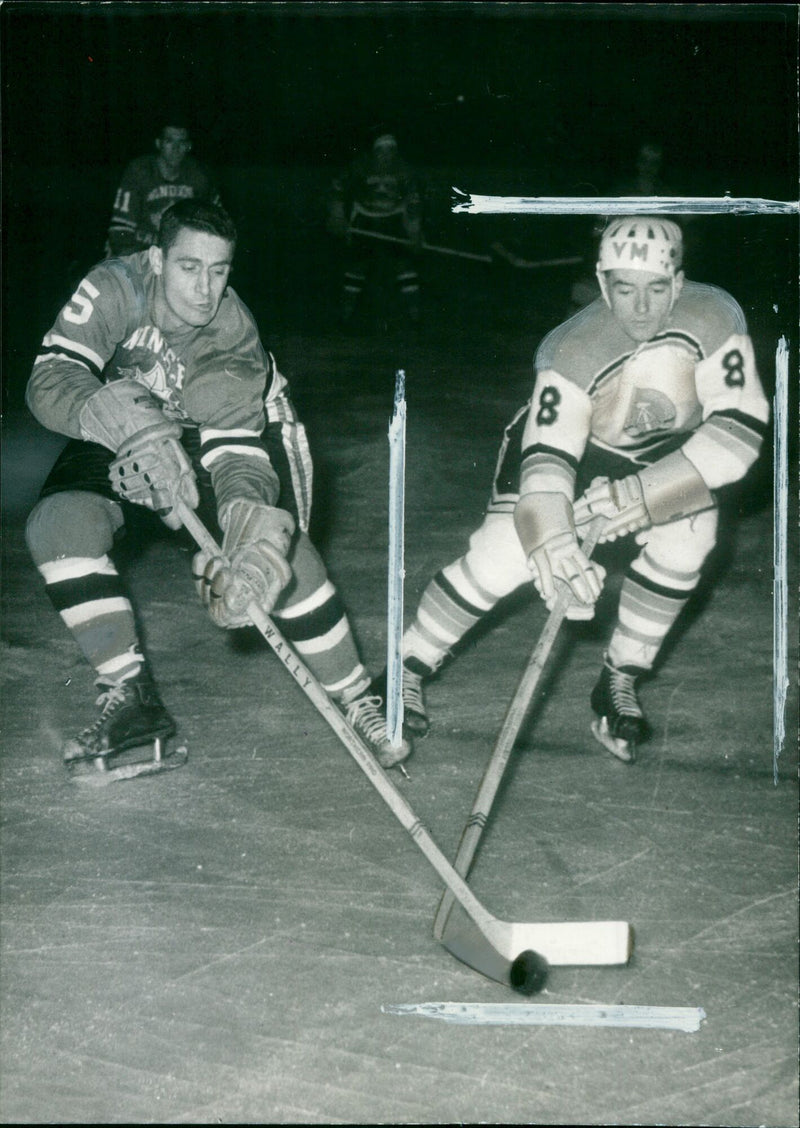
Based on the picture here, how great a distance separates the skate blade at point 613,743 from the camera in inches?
138

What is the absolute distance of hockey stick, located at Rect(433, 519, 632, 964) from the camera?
2.67 m

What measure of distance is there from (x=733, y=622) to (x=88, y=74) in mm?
17985

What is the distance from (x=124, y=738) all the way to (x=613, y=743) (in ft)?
4.32

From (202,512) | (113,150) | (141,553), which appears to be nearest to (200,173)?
(141,553)

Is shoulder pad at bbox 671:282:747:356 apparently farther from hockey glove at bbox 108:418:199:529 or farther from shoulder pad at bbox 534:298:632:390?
hockey glove at bbox 108:418:199:529

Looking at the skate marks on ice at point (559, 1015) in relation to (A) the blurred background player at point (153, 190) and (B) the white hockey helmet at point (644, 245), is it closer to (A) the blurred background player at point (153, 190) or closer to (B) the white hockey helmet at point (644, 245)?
(B) the white hockey helmet at point (644, 245)

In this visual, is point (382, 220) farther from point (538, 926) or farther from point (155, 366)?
point (538, 926)

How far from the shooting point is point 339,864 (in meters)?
3.02

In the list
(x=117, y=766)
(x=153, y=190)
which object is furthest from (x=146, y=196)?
(x=117, y=766)

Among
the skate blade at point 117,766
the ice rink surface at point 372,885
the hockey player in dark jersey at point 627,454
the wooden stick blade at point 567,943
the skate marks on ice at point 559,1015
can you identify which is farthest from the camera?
the skate blade at point 117,766

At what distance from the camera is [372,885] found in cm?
294

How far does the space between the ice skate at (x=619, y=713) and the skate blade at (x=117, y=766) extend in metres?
1.15

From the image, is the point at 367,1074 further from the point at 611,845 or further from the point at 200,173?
the point at 200,173

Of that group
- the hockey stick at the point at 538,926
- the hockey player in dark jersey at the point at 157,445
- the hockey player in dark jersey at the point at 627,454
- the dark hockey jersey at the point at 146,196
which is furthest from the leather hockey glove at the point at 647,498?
the dark hockey jersey at the point at 146,196
